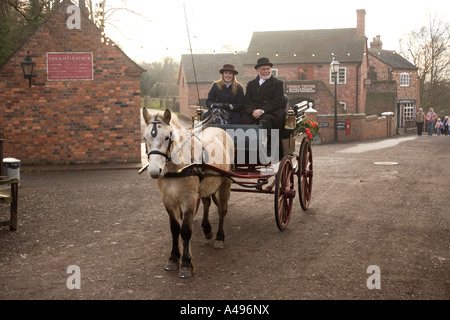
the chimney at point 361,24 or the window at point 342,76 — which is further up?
the chimney at point 361,24

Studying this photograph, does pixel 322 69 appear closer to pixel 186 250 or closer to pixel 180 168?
pixel 180 168

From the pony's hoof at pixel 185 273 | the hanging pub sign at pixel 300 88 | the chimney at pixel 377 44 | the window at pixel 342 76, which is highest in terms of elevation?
the chimney at pixel 377 44

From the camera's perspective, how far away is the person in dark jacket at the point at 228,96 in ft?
24.2

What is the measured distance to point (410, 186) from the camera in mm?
11000

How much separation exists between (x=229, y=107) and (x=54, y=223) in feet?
10.9

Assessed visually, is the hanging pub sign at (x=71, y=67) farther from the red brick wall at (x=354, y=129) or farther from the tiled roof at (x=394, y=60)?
the tiled roof at (x=394, y=60)

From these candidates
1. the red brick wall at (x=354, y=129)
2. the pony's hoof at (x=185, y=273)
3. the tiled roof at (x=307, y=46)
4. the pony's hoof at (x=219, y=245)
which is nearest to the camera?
the pony's hoof at (x=185, y=273)

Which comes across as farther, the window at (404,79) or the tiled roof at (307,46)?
the window at (404,79)

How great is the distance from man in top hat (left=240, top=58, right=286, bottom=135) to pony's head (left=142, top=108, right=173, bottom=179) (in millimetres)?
2574

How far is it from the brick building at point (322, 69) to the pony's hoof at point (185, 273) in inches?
1394

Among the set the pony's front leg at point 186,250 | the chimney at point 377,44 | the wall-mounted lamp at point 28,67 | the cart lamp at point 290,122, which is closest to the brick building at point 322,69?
the chimney at point 377,44

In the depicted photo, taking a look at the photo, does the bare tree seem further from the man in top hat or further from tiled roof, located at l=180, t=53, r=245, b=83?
the man in top hat

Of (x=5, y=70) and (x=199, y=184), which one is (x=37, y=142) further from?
(x=199, y=184)

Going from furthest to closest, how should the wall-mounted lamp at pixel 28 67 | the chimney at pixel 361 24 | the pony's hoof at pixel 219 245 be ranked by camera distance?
1. the chimney at pixel 361 24
2. the wall-mounted lamp at pixel 28 67
3. the pony's hoof at pixel 219 245
